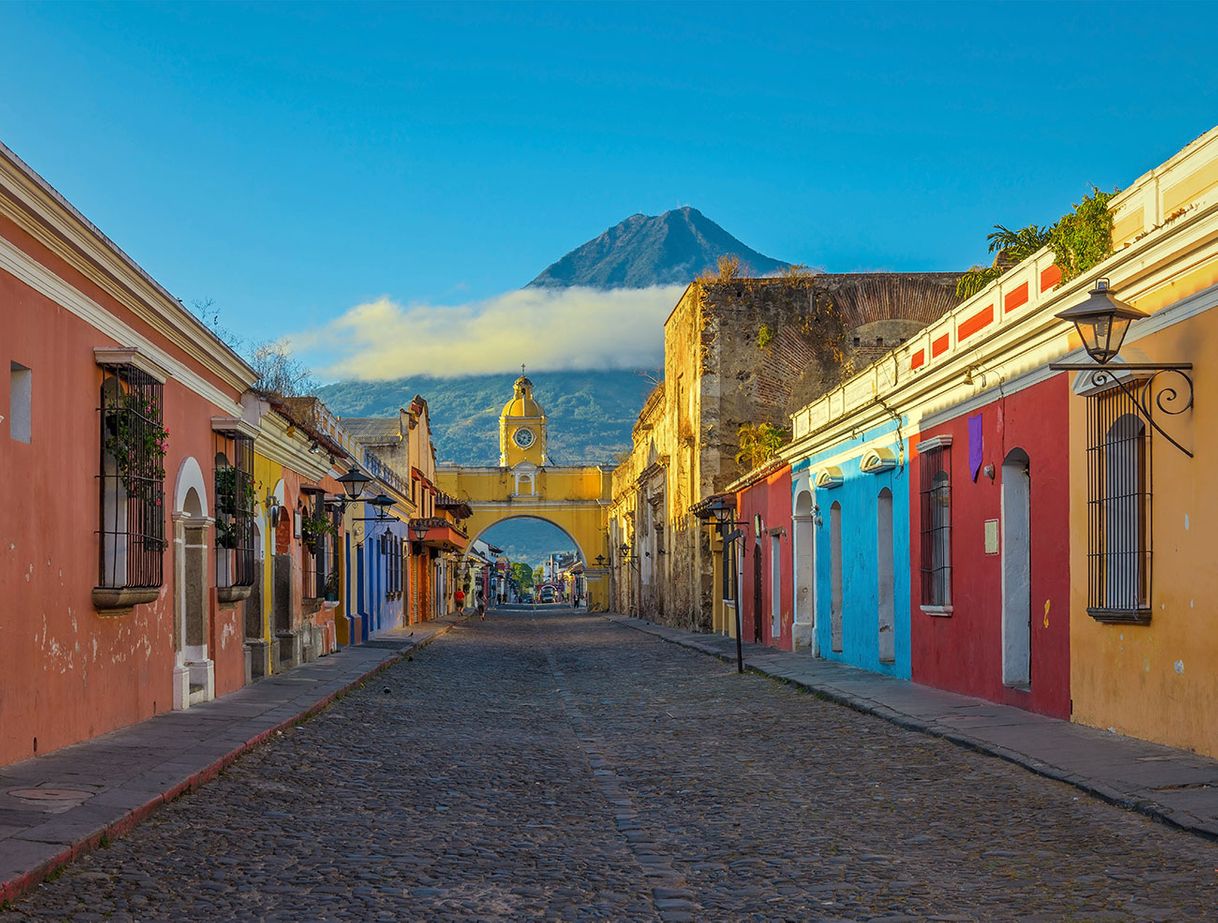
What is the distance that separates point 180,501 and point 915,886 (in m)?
9.08

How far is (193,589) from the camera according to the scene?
13953 mm

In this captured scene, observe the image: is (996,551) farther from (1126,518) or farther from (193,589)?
(193,589)

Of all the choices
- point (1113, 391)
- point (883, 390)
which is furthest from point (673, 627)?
point (1113, 391)

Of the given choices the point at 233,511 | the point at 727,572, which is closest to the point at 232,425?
the point at 233,511

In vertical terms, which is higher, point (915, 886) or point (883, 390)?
point (883, 390)

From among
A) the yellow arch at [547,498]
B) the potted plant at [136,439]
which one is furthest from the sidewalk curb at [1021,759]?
the yellow arch at [547,498]

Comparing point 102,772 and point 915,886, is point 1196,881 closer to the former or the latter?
point 915,886

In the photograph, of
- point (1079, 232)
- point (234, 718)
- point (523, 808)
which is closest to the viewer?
point (523, 808)

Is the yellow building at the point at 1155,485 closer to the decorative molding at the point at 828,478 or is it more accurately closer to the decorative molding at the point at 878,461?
the decorative molding at the point at 878,461

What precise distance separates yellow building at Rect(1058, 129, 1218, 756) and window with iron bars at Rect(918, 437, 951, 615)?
3803mm

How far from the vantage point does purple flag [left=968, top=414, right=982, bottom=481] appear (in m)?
13.6

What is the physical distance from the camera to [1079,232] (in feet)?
35.2

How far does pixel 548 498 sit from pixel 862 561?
53.8 meters

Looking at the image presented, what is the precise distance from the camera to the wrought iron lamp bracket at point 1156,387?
29.6 ft
